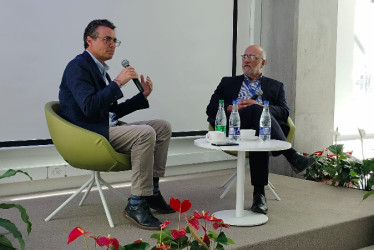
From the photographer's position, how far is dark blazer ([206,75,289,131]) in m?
3.69

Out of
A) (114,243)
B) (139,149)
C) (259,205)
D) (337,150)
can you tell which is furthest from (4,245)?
(337,150)

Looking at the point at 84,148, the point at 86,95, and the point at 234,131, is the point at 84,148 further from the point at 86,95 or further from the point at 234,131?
the point at 234,131

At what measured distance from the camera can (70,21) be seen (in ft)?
11.9

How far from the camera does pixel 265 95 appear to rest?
3752 millimetres

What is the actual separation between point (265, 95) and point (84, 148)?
1636 millimetres

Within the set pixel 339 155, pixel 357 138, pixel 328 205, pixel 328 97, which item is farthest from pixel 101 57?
pixel 357 138

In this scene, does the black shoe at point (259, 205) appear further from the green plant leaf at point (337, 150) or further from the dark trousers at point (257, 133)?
the green plant leaf at point (337, 150)

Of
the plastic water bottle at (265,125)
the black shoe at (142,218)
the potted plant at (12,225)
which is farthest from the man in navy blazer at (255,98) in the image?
the potted plant at (12,225)

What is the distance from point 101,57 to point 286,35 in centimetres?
247

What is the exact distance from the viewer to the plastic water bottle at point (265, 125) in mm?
3055

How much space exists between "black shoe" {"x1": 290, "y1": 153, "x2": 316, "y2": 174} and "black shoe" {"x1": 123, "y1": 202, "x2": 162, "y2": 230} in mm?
1314

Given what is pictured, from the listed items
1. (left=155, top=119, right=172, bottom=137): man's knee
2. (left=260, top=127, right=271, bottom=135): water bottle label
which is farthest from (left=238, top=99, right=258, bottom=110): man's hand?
(left=155, top=119, right=172, bottom=137): man's knee

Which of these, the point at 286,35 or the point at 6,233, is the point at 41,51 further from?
the point at 286,35

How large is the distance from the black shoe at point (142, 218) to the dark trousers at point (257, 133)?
0.80 m
